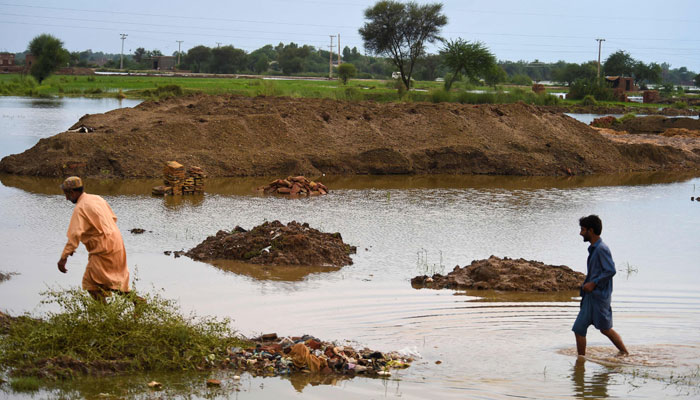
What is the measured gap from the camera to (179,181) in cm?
1906

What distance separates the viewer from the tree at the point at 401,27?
65688mm

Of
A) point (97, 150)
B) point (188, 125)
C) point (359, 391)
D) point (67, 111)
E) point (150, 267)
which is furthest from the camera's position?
point (67, 111)

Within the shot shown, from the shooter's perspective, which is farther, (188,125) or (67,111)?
(67,111)

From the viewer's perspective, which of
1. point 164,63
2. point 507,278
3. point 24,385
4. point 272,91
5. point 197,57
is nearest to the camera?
point 24,385

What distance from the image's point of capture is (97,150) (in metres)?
22.0

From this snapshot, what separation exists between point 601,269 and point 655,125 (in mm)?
37257

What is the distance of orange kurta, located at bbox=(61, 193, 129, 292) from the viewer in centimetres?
766

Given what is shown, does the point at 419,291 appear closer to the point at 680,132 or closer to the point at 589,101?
the point at 680,132

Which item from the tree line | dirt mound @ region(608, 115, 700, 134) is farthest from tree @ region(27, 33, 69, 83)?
dirt mound @ region(608, 115, 700, 134)

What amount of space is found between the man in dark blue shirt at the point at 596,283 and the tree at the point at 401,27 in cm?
5828

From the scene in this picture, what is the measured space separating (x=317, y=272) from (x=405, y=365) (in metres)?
4.53

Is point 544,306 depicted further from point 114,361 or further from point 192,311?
point 114,361

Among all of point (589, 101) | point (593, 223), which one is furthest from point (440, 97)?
point (593, 223)

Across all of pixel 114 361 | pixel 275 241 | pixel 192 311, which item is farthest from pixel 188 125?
pixel 114 361
